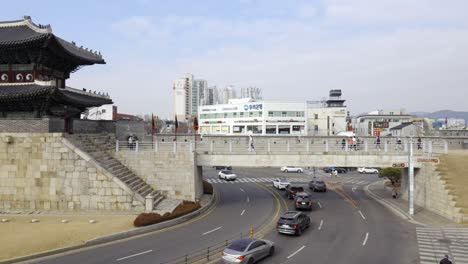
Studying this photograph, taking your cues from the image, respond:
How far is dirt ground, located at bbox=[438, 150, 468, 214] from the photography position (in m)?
29.2

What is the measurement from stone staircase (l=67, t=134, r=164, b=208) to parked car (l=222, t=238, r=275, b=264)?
14041mm

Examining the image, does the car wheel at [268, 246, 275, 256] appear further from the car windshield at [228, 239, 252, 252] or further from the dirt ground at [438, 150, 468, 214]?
the dirt ground at [438, 150, 468, 214]

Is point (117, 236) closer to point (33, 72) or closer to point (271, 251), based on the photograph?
point (271, 251)

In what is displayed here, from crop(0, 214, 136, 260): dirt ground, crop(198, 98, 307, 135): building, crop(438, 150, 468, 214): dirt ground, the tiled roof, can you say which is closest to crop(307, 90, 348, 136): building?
crop(198, 98, 307, 135): building

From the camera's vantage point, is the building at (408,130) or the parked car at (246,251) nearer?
the parked car at (246,251)

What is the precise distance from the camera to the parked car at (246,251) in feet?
58.0

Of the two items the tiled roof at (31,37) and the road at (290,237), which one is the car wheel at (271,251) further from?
the tiled roof at (31,37)

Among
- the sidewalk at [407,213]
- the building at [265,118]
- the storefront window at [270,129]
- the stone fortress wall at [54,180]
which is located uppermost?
the building at [265,118]

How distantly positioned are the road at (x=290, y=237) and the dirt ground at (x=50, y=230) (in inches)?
72.6

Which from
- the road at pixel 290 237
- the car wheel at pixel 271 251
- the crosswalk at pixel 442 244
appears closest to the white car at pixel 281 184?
the road at pixel 290 237

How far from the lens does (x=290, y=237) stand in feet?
79.9

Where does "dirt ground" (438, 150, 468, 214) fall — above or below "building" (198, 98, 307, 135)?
below

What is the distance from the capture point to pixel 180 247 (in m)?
21.6

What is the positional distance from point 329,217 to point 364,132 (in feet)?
333
